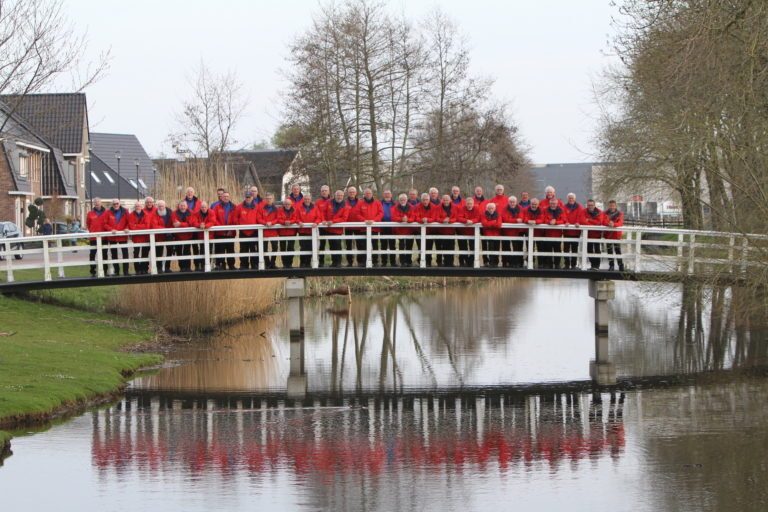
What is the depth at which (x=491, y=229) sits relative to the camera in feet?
88.1

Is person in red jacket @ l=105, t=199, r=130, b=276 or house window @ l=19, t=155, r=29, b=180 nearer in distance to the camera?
person in red jacket @ l=105, t=199, r=130, b=276

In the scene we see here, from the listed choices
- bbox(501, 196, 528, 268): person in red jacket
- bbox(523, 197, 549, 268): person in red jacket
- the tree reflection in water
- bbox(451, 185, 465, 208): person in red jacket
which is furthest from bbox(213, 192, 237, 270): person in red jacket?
bbox(523, 197, 549, 268): person in red jacket

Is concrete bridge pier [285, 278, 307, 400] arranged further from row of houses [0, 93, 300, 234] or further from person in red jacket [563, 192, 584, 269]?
row of houses [0, 93, 300, 234]

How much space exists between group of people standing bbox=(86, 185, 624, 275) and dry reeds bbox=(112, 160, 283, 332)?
199cm

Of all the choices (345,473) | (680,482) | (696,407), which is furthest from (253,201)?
(680,482)

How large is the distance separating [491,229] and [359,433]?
32.5 ft

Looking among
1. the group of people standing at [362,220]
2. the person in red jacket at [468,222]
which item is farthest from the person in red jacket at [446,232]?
the person in red jacket at [468,222]

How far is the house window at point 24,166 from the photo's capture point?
62.0 m

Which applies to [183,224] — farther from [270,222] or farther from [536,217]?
[536,217]

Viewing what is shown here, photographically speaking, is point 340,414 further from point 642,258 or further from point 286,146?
point 286,146

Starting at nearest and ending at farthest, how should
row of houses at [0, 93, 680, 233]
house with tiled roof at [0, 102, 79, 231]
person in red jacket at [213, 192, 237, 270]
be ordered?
person in red jacket at [213, 192, 237, 270] → row of houses at [0, 93, 680, 233] → house with tiled roof at [0, 102, 79, 231]

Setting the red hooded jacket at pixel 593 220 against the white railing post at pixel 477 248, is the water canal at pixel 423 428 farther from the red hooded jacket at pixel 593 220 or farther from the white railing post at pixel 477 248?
the white railing post at pixel 477 248

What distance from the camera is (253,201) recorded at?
27.0m

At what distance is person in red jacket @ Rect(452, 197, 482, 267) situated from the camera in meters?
26.7
